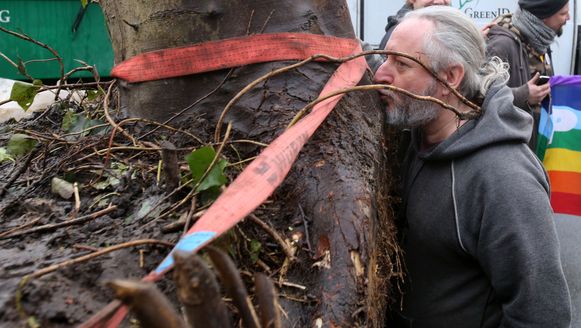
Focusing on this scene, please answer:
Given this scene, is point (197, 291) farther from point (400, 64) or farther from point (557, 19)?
point (557, 19)

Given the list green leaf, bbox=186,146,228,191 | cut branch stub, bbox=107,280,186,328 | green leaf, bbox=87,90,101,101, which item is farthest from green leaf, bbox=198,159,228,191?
green leaf, bbox=87,90,101,101

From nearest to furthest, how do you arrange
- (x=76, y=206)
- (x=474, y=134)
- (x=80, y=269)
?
(x=80, y=269) < (x=76, y=206) < (x=474, y=134)

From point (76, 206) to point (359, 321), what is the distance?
797 millimetres

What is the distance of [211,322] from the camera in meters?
0.82

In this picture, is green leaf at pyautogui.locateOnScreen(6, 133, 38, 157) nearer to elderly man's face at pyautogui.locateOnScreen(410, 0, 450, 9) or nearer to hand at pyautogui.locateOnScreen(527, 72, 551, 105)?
elderly man's face at pyautogui.locateOnScreen(410, 0, 450, 9)

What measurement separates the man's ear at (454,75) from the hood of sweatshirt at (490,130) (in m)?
0.12

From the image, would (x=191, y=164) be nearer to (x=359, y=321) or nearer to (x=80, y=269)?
(x=80, y=269)

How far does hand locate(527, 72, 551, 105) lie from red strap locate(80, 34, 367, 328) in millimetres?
2607

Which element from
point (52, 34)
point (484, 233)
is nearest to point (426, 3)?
point (484, 233)

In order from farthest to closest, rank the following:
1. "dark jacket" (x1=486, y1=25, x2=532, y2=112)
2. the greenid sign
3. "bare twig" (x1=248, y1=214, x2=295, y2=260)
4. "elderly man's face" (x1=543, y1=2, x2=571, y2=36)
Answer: the greenid sign → "elderly man's face" (x1=543, y1=2, x2=571, y2=36) → "dark jacket" (x1=486, y1=25, x2=532, y2=112) → "bare twig" (x1=248, y1=214, x2=295, y2=260)

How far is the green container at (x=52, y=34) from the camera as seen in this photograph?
7133 millimetres

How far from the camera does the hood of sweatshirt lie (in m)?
1.91

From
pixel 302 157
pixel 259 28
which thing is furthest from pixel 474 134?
pixel 259 28

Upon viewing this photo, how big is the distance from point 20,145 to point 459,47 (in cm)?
162
